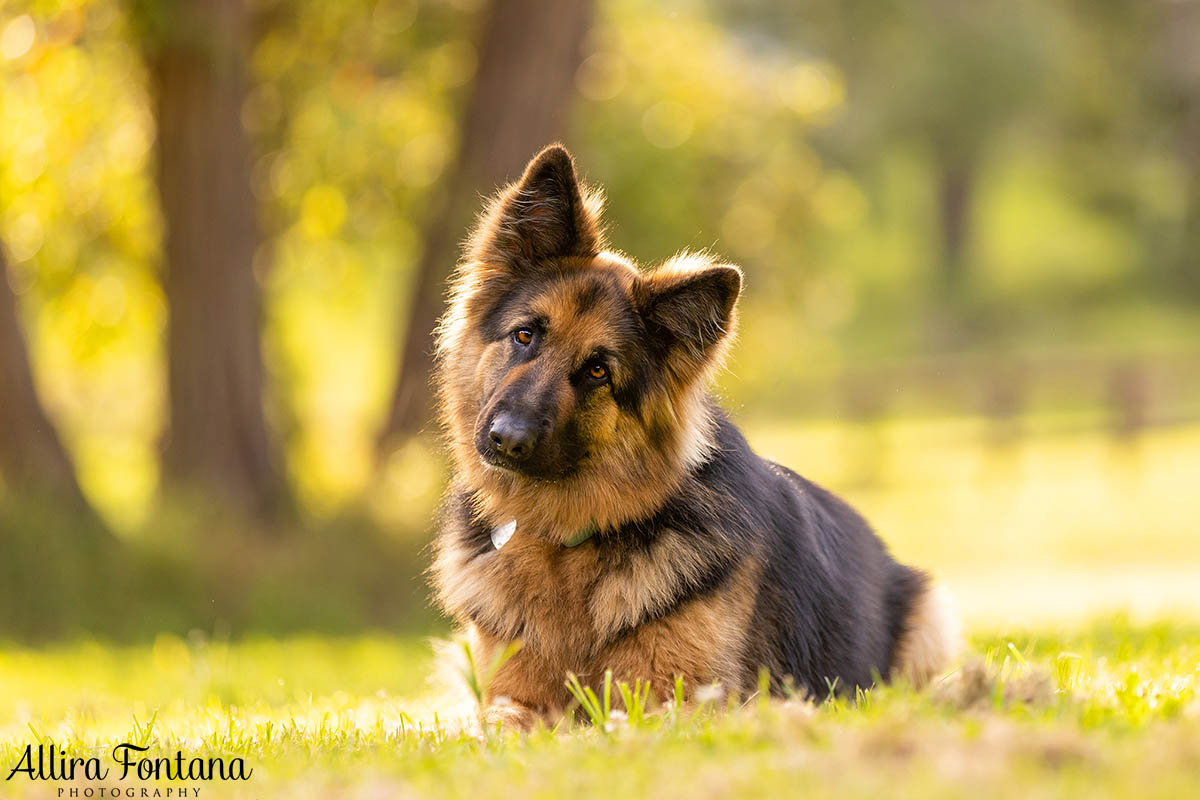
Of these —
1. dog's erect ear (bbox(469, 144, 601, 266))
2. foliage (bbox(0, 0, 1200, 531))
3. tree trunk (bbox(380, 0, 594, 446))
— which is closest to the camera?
dog's erect ear (bbox(469, 144, 601, 266))

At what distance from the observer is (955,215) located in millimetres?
59625

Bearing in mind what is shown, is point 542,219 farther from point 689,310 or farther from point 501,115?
point 501,115

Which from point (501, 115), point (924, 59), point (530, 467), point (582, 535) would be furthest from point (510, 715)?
point (924, 59)

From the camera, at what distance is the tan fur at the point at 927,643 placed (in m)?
6.07

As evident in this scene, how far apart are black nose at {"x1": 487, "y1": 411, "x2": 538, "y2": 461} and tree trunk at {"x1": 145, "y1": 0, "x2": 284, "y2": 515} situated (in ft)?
27.6

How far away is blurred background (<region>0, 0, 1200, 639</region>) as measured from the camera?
40.4 feet

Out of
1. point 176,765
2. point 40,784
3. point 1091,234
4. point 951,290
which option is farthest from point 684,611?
point 1091,234

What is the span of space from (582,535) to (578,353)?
736 mm

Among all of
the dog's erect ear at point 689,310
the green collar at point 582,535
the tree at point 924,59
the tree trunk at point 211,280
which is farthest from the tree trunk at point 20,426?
the tree at point 924,59

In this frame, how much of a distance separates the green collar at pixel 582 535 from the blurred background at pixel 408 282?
16.9 ft

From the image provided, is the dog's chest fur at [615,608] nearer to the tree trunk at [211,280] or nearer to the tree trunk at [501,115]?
the tree trunk at [211,280]

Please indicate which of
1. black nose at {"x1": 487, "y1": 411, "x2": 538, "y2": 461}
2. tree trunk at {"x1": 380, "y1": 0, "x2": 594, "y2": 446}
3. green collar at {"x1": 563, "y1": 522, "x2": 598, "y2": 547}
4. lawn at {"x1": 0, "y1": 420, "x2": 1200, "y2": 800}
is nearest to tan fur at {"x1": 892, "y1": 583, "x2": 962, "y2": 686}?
lawn at {"x1": 0, "y1": 420, "x2": 1200, "y2": 800}

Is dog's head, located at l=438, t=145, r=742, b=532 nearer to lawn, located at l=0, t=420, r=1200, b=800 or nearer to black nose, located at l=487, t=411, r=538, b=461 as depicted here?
black nose, located at l=487, t=411, r=538, b=461

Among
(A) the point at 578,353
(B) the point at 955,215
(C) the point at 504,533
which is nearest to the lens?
(A) the point at 578,353
